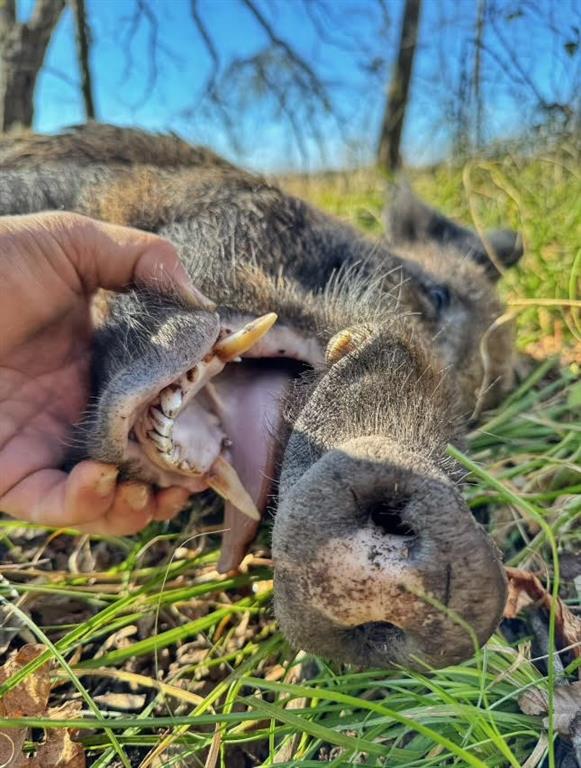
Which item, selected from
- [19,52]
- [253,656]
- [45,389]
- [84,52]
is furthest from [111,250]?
[84,52]

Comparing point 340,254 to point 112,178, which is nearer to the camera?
point 340,254

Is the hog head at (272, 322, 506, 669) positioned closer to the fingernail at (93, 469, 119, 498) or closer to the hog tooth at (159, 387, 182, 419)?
the hog tooth at (159, 387, 182, 419)

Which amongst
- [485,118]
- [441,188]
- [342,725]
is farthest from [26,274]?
[441,188]

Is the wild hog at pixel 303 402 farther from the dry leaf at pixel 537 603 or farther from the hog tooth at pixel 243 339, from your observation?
the dry leaf at pixel 537 603

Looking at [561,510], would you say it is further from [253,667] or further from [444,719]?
[253,667]

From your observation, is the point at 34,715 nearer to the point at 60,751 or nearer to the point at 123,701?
the point at 60,751

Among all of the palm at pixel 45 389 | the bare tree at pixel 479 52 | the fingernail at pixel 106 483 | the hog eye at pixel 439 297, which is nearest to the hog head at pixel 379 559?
the fingernail at pixel 106 483
